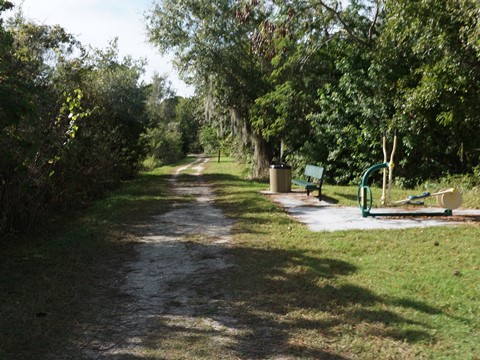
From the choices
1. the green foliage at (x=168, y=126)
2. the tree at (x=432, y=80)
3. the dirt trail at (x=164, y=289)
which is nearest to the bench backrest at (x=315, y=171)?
the tree at (x=432, y=80)

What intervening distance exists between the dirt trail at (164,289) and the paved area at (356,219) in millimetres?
1873

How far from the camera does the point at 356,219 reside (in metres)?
9.70

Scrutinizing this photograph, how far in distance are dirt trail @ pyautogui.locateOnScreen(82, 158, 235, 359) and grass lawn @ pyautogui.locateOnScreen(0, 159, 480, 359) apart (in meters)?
0.19

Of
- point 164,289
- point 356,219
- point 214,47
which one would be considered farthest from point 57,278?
point 214,47

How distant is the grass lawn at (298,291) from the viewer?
4027mm

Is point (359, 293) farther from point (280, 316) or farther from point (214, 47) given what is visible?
point (214, 47)

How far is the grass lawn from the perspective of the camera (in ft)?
13.2

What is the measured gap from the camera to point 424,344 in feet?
13.0

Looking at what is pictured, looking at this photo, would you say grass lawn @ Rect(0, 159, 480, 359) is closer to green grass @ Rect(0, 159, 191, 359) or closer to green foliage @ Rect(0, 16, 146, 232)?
green grass @ Rect(0, 159, 191, 359)

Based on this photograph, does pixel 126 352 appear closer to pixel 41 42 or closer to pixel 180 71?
pixel 41 42

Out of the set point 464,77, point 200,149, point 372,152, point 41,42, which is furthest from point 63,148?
point 200,149

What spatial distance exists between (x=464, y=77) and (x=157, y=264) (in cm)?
835

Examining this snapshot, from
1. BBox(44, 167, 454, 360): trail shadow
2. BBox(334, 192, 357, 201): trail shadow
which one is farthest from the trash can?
BBox(44, 167, 454, 360): trail shadow

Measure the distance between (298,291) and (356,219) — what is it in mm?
4691
